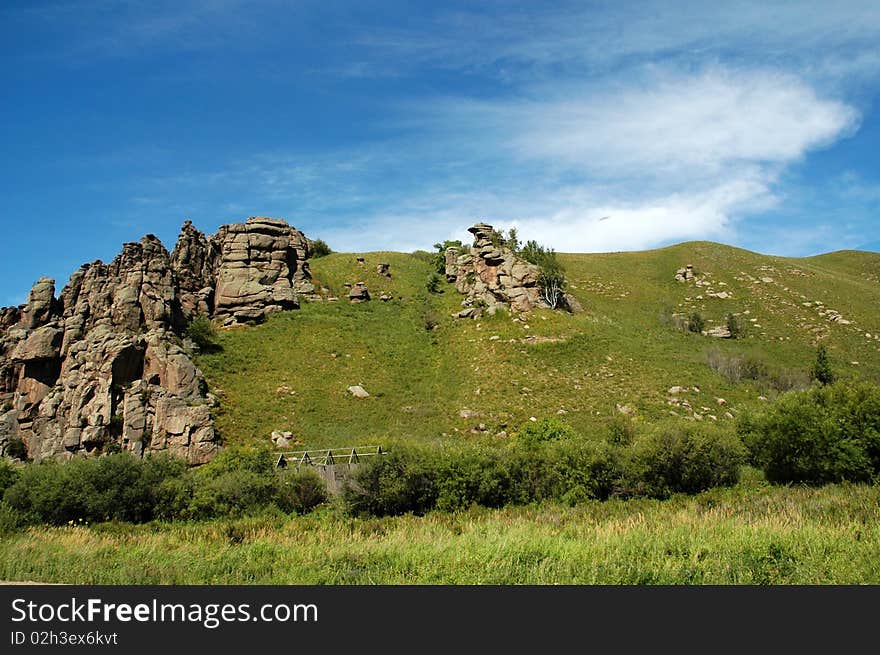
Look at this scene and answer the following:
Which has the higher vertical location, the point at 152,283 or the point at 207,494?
the point at 152,283

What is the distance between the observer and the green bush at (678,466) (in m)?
20.8

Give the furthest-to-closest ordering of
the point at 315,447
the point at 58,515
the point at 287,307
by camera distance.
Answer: the point at 287,307, the point at 315,447, the point at 58,515

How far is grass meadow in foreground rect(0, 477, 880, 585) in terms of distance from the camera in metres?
9.95

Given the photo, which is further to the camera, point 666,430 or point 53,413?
point 53,413

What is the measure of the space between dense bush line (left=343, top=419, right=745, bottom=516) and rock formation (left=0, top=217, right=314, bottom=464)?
16.1 m

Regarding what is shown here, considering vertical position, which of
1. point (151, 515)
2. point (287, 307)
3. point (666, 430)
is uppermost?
point (287, 307)

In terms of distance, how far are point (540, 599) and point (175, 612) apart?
5.01 m

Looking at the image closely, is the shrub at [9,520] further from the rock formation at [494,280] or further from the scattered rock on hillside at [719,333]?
the scattered rock on hillside at [719,333]

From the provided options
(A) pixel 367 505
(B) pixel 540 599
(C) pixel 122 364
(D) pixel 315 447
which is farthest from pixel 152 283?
(B) pixel 540 599

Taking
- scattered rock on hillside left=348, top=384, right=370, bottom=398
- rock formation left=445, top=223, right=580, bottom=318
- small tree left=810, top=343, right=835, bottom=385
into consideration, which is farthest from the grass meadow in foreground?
rock formation left=445, top=223, right=580, bottom=318

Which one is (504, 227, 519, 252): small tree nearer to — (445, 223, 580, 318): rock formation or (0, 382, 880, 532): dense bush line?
(445, 223, 580, 318): rock formation

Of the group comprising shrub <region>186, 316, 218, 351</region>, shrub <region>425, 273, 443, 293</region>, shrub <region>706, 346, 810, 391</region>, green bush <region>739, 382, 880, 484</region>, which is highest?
shrub <region>425, 273, 443, 293</region>

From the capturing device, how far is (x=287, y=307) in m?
54.4

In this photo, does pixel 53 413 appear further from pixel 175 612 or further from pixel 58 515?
pixel 175 612
